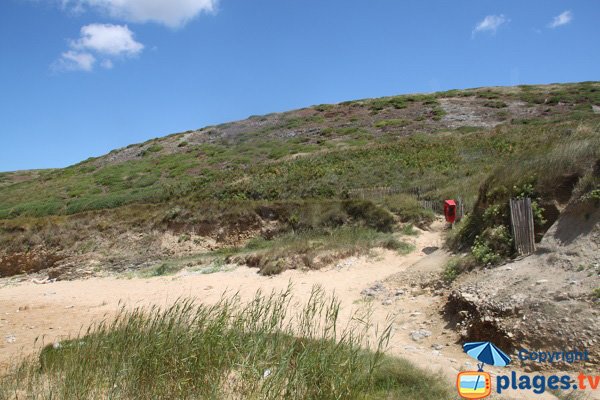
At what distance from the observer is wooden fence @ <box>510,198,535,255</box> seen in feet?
28.7

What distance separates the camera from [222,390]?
15.1 ft

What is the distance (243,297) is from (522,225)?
7.87 meters

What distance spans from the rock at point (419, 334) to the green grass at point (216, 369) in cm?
221

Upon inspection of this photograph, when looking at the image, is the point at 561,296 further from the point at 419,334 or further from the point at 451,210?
the point at 451,210

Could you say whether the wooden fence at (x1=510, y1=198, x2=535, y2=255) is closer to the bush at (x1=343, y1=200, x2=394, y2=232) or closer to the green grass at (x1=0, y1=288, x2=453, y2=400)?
the green grass at (x1=0, y1=288, x2=453, y2=400)

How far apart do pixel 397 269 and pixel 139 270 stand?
40.3ft

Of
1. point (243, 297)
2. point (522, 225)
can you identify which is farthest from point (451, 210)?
point (243, 297)

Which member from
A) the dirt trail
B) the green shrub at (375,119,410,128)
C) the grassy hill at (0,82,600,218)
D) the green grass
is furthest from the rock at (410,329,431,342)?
the green shrub at (375,119,410,128)

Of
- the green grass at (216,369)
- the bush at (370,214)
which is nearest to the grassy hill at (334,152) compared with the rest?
the bush at (370,214)

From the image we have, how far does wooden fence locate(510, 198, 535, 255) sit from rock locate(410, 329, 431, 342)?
2875 millimetres

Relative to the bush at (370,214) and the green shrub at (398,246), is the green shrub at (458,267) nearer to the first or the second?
the green shrub at (398,246)

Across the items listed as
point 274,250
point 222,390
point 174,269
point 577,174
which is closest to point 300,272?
point 274,250

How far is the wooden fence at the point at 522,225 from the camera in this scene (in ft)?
28.7

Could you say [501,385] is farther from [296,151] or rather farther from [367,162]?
[296,151]
